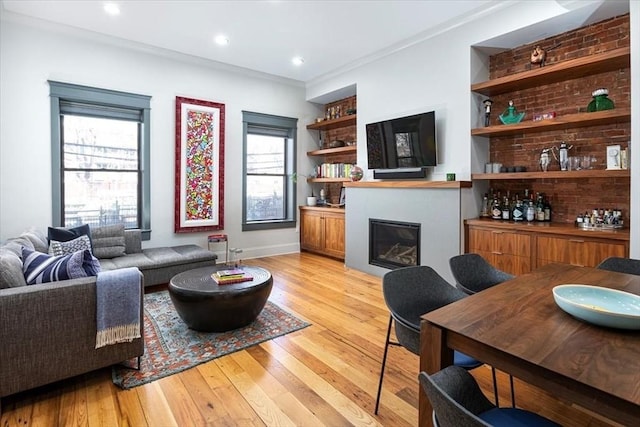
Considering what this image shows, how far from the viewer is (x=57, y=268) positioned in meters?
2.22

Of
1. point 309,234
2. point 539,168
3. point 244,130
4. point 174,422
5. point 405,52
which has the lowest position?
point 174,422

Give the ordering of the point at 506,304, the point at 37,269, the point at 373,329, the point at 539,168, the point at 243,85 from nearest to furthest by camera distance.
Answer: the point at 506,304 → the point at 37,269 → the point at 373,329 → the point at 539,168 → the point at 243,85

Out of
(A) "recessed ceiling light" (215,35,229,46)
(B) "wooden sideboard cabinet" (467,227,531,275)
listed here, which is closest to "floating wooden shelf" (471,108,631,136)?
(B) "wooden sideboard cabinet" (467,227,531,275)

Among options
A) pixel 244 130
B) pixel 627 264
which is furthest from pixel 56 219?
pixel 627 264

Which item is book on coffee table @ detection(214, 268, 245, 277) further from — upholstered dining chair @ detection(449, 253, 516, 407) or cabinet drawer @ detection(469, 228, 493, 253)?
cabinet drawer @ detection(469, 228, 493, 253)

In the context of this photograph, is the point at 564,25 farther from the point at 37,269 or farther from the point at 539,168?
the point at 37,269

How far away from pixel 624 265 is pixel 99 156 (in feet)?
18.6

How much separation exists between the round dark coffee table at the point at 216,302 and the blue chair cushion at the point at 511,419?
211 cm

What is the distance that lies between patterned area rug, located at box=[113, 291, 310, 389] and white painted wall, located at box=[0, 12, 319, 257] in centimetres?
202

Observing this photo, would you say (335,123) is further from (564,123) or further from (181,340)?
(181,340)

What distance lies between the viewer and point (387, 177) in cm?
497

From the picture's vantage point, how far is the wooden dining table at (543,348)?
35.3 inches

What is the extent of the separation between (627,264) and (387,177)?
3.02 metres

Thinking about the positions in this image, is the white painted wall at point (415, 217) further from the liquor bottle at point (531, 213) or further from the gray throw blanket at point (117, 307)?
the gray throw blanket at point (117, 307)
